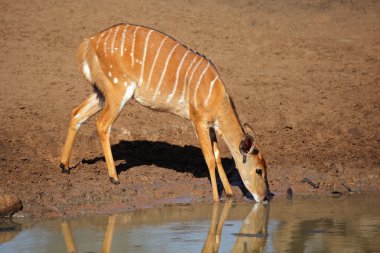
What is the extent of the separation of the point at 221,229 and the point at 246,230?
0.24 metres

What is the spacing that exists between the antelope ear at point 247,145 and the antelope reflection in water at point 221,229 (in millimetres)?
615

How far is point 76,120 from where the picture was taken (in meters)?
10.3

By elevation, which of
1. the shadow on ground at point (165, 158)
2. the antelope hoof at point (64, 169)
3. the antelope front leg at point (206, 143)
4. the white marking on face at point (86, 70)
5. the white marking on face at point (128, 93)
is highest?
the white marking on face at point (86, 70)

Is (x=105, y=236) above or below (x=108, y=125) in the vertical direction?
below

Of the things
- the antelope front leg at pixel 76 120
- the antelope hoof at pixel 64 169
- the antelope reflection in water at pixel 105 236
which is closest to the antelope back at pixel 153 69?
the antelope front leg at pixel 76 120

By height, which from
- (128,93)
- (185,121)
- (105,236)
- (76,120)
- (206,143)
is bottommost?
(105,236)

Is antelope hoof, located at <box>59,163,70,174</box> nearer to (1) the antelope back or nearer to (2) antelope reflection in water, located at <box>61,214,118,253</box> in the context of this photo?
(1) the antelope back

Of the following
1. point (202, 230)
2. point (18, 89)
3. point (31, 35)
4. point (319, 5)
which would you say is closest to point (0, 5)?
point (31, 35)

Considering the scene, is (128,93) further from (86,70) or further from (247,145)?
(247,145)

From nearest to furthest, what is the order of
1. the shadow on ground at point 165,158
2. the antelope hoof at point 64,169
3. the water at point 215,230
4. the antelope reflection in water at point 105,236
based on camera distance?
1. the antelope reflection in water at point 105,236
2. the water at point 215,230
3. the antelope hoof at point 64,169
4. the shadow on ground at point 165,158

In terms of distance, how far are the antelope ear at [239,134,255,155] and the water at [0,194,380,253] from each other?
0.59 m

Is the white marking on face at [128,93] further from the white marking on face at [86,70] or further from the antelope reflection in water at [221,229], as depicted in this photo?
the antelope reflection in water at [221,229]

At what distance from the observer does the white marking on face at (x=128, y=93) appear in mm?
9945

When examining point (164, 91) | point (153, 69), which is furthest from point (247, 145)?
point (153, 69)
